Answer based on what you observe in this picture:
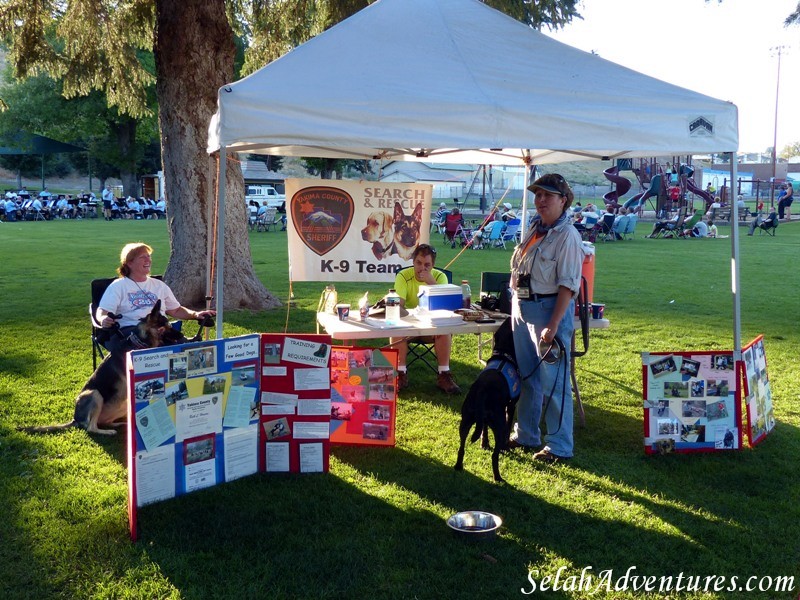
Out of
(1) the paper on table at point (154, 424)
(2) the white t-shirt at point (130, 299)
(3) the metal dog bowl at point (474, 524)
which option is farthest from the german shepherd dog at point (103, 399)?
(3) the metal dog bowl at point (474, 524)

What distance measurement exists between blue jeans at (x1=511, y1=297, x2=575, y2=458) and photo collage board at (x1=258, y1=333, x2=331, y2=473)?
1.27m

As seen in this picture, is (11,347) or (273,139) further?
(11,347)

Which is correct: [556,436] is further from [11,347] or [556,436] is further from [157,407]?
[11,347]

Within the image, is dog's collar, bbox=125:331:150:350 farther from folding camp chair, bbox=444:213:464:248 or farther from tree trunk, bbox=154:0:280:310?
folding camp chair, bbox=444:213:464:248

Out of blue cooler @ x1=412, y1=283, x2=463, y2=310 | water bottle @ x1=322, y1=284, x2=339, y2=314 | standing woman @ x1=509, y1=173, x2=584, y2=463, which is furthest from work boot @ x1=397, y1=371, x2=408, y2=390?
standing woman @ x1=509, y1=173, x2=584, y2=463

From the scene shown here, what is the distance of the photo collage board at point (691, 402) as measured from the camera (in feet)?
15.4

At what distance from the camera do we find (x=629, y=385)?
21.8 ft

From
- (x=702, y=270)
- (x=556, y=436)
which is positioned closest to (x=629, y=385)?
(x=556, y=436)

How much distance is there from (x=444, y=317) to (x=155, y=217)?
116ft

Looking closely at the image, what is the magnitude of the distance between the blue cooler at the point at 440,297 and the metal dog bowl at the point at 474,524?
230 cm

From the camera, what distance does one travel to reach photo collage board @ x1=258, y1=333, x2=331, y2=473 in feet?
14.1

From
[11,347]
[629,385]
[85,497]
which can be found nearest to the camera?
[85,497]

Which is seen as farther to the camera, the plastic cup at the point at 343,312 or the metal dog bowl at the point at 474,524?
the plastic cup at the point at 343,312

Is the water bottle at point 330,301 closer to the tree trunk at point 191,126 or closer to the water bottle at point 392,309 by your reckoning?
the water bottle at point 392,309
